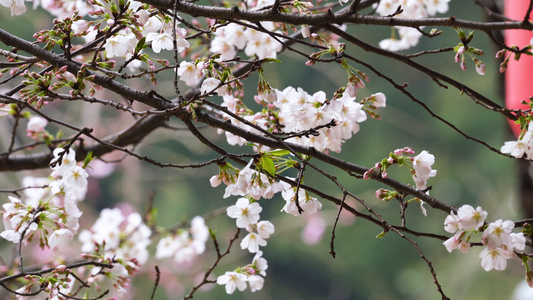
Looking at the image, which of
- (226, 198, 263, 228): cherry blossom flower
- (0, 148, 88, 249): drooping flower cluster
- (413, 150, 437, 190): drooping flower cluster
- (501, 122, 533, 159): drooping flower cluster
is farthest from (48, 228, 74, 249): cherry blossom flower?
(501, 122, 533, 159): drooping flower cluster

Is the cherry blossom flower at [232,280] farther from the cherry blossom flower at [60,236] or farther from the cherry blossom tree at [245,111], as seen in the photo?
the cherry blossom flower at [60,236]

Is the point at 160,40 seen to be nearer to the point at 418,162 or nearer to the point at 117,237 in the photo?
the point at 418,162

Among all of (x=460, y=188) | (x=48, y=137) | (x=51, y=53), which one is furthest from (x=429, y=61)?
(x=51, y=53)

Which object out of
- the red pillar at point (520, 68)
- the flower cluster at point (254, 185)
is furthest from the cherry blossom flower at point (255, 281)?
the red pillar at point (520, 68)

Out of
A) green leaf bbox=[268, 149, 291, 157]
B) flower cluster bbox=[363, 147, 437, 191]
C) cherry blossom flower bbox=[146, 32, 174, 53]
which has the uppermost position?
cherry blossom flower bbox=[146, 32, 174, 53]

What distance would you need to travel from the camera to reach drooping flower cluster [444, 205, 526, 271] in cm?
53

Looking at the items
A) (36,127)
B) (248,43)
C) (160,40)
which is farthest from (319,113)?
(36,127)

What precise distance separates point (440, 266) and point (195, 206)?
147cm

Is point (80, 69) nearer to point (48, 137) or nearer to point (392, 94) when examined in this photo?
point (48, 137)

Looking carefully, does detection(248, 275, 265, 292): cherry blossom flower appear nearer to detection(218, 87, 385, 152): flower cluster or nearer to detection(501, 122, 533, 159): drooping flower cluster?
detection(218, 87, 385, 152): flower cluster

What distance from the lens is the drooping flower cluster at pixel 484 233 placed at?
1.75ft

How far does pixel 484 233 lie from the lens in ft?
1.76

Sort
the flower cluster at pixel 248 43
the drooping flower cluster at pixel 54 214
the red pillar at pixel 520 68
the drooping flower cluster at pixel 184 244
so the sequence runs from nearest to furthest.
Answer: the drooping flower cluster at pixel 54 214, the flower cluster at pixel 248 43, the red pillar at pixel 520 68, the drooping flower cluster at pixel 184 244

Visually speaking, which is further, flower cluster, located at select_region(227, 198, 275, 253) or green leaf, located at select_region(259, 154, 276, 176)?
flower cluster, located at select_region(227, 198, 275, 253)
